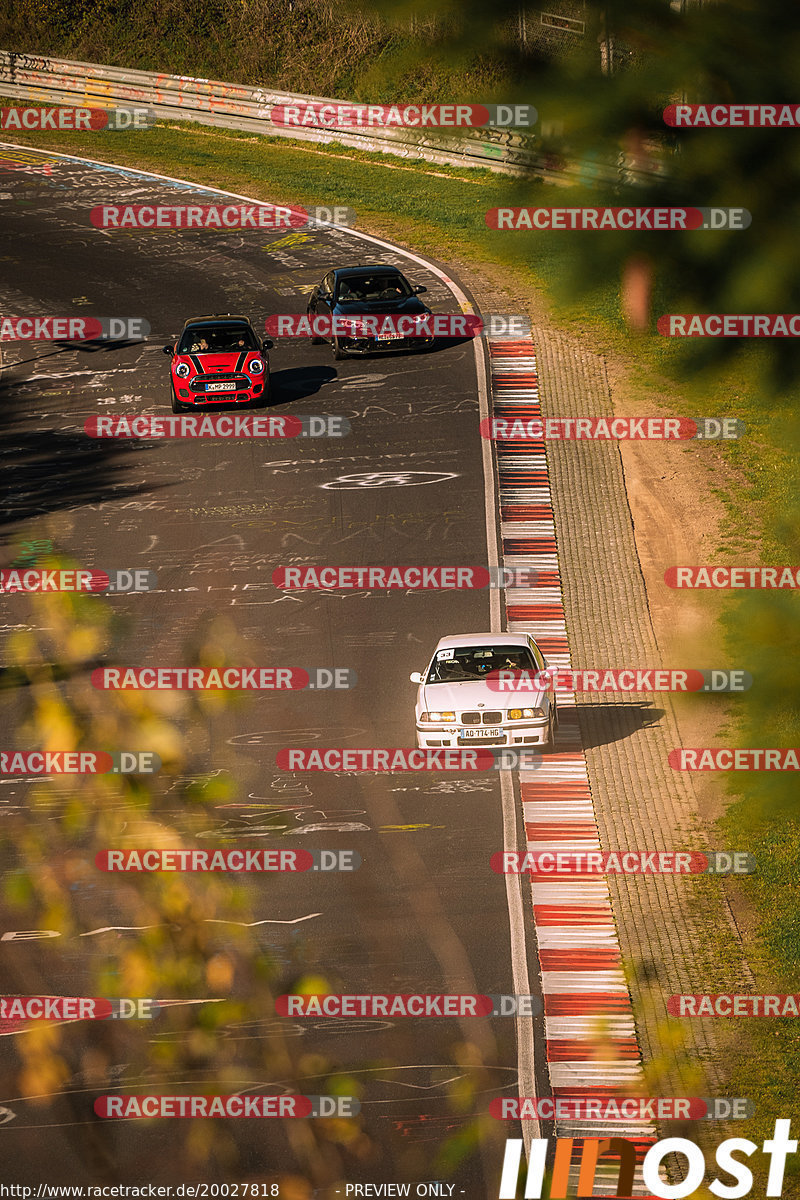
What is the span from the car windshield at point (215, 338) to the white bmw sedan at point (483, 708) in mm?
13593

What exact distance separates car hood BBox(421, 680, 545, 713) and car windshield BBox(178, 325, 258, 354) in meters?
13.9

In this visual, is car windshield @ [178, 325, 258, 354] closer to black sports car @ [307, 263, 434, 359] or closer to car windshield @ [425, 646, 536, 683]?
black sports car @ [307, 263, 434, 359]

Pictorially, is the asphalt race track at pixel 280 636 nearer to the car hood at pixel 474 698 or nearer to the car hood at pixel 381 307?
the car hood at pixel 474 698

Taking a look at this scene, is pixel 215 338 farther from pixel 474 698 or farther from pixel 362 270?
pixel 474 698

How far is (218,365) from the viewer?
2856 centimetres

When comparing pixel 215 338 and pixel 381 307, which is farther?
pixel 381 307

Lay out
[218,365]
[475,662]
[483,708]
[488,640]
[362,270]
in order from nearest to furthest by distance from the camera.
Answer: [483,708] < [475,662] < [488,640] < [218,365] < [362,270]

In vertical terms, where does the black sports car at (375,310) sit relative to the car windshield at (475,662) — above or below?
above

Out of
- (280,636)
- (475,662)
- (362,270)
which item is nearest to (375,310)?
(362,270)

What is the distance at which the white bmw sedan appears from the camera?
16.5 metres

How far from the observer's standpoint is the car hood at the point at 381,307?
31.1 metres

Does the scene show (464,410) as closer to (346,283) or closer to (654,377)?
(346,283)

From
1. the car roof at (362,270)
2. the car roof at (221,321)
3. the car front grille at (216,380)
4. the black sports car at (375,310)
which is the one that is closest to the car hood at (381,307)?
the black sports car at (375,310)

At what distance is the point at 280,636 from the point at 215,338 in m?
10.3
